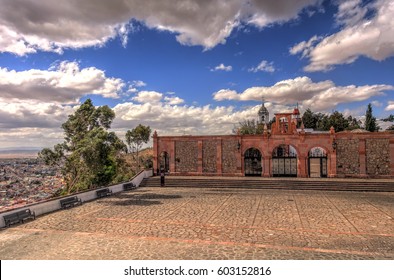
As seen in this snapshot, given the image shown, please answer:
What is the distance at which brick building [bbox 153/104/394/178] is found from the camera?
24.2 metres

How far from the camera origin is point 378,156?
24.0 m

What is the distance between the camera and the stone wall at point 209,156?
89.9ft

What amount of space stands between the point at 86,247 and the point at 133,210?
5369 mm

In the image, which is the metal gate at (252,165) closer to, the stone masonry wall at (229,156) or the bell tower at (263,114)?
the stone masonry wall at (229,156)

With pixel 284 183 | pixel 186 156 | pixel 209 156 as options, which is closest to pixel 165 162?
pixel 186 156

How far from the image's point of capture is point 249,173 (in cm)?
2708

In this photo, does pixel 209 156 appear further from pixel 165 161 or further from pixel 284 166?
pixel 284 166

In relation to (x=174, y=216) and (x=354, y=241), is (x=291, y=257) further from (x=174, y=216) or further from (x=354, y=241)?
(x=174, y=216)

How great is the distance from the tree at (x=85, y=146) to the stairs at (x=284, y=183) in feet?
18.9

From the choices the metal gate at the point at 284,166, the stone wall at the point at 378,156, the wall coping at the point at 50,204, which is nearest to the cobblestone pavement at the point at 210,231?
the wall coping at the point at 50,204

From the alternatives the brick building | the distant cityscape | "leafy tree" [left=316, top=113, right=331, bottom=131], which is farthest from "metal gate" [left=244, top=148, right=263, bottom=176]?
"leafy tree" [left=316, top=113, right=331, bottom=131]

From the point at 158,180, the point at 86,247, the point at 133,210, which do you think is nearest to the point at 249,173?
the point at 158,180

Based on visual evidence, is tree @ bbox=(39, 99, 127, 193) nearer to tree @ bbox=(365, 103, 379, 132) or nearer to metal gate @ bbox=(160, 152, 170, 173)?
metal gate @ bbox=(160, 152, 170, 173)
